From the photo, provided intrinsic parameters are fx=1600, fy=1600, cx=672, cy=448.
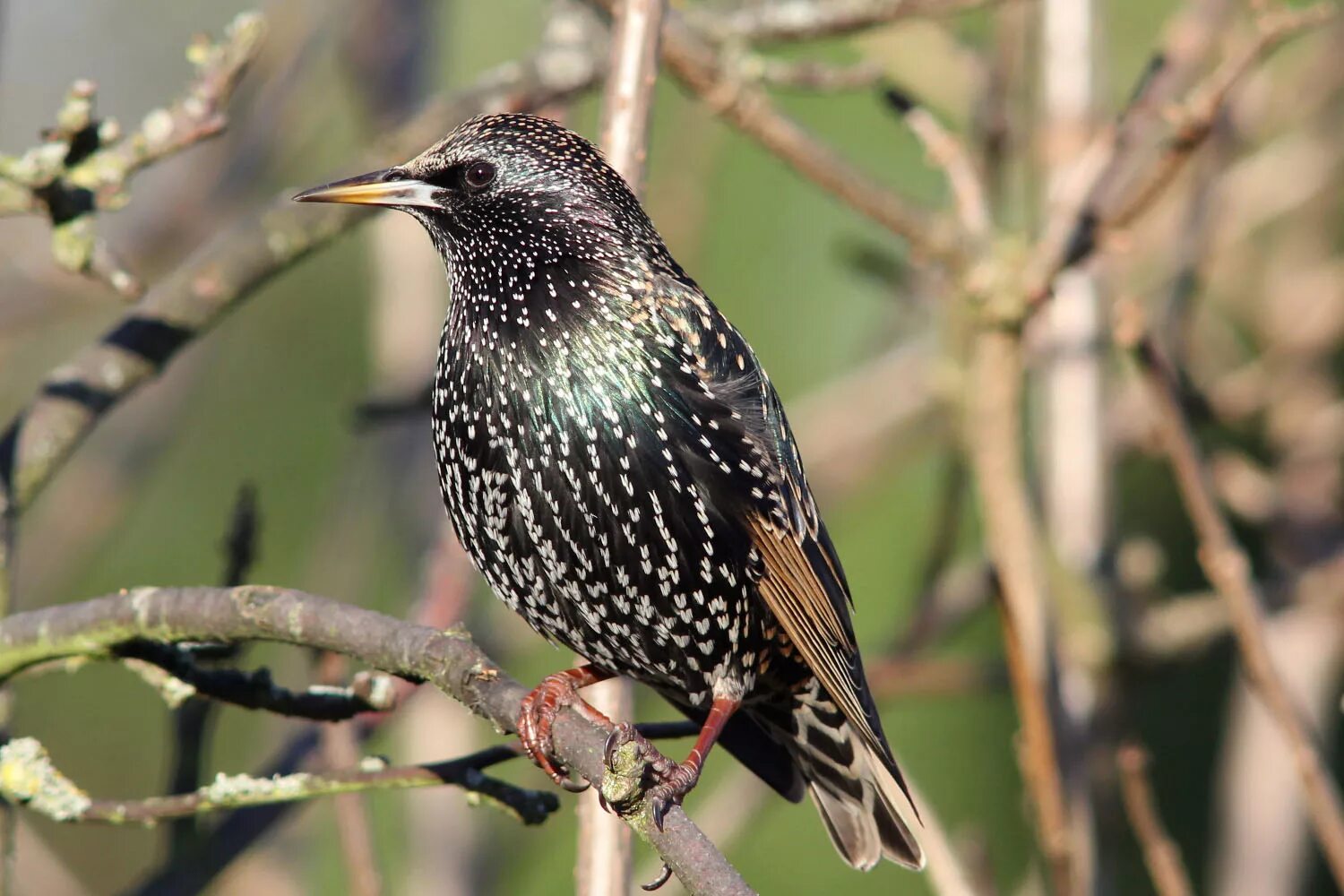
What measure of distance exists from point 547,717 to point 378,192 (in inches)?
42.8

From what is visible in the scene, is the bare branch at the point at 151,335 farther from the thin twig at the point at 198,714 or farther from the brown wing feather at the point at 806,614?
the brown wing feather at the point at 806,614

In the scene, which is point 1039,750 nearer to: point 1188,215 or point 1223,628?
point 1223,628

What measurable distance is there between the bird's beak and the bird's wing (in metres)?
0.52

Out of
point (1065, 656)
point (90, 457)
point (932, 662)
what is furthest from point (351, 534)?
point (1065, 656)

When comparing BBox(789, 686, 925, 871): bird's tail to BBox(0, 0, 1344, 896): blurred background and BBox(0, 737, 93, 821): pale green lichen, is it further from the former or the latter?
BBox(0, 737, 93, 821): pale green lichen

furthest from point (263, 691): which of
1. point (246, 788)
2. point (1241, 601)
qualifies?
point (1241, 601)

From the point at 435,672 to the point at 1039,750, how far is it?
1235 millimetres

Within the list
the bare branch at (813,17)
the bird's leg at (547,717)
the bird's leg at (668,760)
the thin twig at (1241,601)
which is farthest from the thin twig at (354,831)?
the bare branch at (813,17)

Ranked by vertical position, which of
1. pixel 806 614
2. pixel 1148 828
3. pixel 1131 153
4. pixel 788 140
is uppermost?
pixel 788 140

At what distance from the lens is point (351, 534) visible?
4.69 metres

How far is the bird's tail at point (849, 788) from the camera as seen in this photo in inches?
135

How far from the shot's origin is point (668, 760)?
2.68m

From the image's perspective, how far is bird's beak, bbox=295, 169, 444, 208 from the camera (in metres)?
2.92

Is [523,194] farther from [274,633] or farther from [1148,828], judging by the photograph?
[1148,828]
